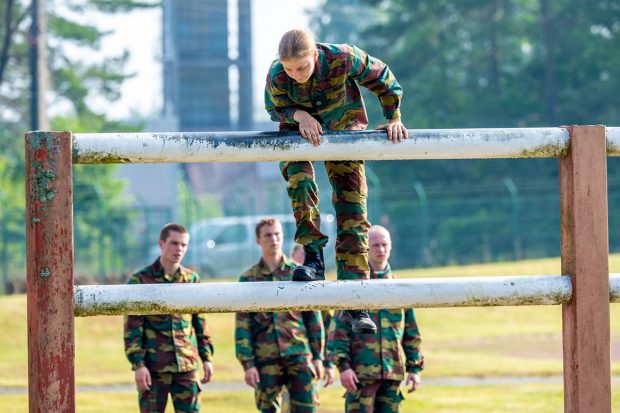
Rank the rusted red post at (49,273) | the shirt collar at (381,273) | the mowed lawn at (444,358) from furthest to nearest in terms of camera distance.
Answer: the mowed lawn at (444,358)
the shirt collar at (381,273)
the rusted red post at (49,273)

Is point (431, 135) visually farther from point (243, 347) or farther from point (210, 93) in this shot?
point (210, 93)

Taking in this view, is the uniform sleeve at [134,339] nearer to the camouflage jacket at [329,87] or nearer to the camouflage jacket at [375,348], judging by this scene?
the camouflage jacket at [375,348]

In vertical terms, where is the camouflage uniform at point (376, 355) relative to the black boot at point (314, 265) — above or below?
below

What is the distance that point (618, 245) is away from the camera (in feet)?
120

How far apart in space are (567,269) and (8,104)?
41758mm

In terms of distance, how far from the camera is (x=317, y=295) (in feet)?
12.9

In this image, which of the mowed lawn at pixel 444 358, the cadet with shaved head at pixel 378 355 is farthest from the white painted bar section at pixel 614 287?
the mowed lawn at pixel 444 358

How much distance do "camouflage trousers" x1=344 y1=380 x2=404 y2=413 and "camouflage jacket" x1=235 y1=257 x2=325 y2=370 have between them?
80 centimetres

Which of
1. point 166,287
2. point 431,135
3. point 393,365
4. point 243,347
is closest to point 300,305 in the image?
point 166,287

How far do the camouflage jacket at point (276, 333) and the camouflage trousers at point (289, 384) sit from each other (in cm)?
9

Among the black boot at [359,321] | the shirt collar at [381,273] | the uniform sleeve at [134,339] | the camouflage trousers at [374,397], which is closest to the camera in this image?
the black boot at [359,321]

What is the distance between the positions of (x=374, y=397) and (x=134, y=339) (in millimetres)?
1645

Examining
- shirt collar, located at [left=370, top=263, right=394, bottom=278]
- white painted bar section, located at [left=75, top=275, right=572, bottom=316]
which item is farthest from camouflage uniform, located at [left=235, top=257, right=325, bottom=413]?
white painted bar section, located at [left=75, top=275, right=572, bottom=316]

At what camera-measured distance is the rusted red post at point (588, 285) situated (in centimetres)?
398
